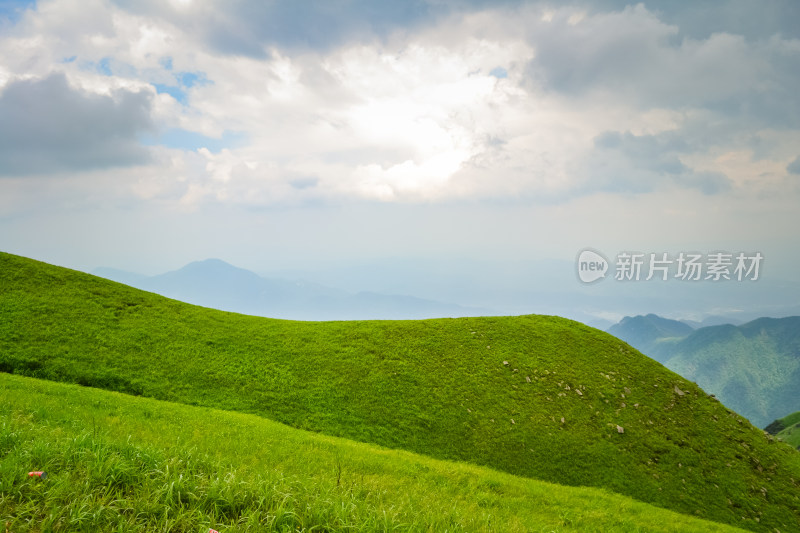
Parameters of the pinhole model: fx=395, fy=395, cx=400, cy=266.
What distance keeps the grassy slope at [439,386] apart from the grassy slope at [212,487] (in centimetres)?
802

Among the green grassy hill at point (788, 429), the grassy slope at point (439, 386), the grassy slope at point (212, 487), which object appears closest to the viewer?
the grassy slope at point (212, 487)

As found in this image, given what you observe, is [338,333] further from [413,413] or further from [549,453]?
[549,453]

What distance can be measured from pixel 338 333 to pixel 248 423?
18.6 meters

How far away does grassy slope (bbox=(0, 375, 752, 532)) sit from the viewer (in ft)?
22.7

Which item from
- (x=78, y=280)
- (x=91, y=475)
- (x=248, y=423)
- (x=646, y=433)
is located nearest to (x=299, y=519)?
(x=91, y=475)

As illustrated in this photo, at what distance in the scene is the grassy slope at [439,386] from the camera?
89.6 ft

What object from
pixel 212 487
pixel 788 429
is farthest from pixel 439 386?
pixel 788 429

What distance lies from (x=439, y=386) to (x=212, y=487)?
27424 millimetres

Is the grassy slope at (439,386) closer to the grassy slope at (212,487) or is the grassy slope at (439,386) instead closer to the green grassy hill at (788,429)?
the grassy slope at (212,487)

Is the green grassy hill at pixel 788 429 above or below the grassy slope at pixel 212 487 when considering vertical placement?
below

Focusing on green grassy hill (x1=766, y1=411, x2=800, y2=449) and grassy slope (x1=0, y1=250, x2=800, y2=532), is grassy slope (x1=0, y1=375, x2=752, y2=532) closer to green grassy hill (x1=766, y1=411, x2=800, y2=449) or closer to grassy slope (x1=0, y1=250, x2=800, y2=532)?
grassy slope (x1=0, y1=250, x2=800, y2=532)

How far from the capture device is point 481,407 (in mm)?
31453

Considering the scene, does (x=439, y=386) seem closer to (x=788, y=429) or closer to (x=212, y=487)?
(x=212, y=487)

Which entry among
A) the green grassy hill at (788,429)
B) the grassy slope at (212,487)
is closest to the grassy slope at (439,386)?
the grassy slope at (212,487)
